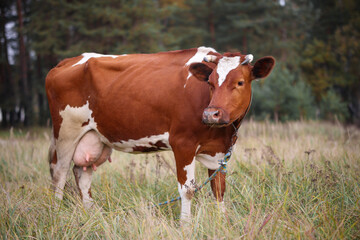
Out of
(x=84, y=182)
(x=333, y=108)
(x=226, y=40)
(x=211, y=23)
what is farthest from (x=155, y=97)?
(x=211, y=23)

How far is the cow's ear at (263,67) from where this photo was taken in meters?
2.91

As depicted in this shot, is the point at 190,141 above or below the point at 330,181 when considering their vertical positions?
above

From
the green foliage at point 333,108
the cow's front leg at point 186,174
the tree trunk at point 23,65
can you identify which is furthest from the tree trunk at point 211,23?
the cow's front leg at point 186,174

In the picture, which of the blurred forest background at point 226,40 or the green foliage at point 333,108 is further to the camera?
the blurred forest background at point 226,40

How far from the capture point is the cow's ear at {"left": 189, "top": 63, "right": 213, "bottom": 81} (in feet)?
9.77

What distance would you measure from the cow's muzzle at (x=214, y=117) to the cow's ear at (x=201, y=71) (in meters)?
0.51

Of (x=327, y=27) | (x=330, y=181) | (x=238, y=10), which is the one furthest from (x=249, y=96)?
(x=238, y=10)

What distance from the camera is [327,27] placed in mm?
18750

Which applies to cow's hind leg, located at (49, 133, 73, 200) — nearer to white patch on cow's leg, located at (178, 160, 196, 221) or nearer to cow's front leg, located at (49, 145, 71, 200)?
cow's front leg, located at (49, 145, 71, 200)

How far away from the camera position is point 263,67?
117 inches

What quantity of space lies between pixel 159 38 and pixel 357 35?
34.6 ft

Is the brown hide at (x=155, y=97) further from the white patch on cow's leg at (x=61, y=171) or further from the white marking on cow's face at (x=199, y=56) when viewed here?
the white patch on cow's leg at (x=61, y=171)

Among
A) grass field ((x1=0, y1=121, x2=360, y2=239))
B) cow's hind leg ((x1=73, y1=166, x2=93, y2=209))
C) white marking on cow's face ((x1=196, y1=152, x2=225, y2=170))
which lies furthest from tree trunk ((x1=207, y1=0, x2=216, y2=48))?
white marking on cow's face ((x1=196, y1=152, x2=225, y2=170))

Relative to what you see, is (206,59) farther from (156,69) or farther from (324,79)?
(324,79)
